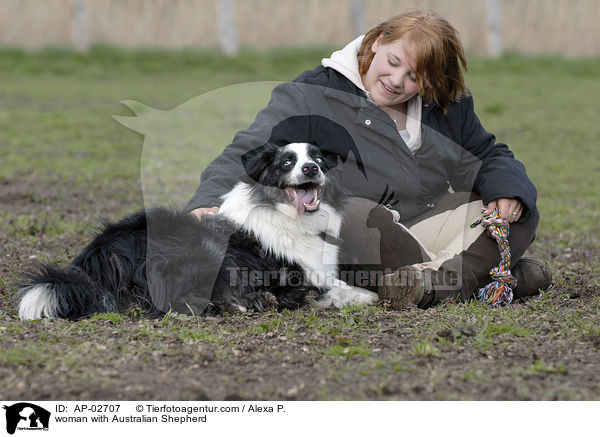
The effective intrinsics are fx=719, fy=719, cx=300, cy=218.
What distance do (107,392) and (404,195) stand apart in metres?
2.35

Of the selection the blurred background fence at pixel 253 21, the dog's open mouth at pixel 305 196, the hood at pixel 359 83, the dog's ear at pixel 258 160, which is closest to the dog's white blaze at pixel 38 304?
the dog's ear at pixel 258 160

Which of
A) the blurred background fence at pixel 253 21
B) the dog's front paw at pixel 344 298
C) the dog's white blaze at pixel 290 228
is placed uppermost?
the blurred background fence at pixel 253 21

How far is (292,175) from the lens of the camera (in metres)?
4.10

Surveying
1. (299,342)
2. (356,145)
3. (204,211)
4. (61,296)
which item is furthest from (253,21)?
(299,342)

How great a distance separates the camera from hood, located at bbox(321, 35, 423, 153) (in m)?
4.48

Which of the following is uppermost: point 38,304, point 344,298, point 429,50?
point 429,50

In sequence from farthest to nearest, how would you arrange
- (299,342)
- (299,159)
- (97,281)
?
(299,159), (97,281), (299,342)

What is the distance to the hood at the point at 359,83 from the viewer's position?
14.7 ft

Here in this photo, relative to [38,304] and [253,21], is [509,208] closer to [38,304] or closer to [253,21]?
[38,304]

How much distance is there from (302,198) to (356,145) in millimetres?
517

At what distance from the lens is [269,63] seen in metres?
17.2

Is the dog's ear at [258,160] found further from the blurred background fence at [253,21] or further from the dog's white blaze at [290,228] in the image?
the blurred background fence at [253,21]

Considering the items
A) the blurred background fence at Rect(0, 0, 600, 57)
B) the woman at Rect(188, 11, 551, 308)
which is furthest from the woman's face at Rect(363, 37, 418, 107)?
the blurred background fence at Rect(0, 0, 600, 57)
